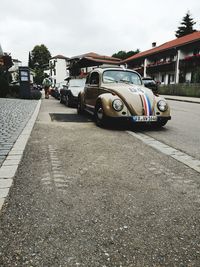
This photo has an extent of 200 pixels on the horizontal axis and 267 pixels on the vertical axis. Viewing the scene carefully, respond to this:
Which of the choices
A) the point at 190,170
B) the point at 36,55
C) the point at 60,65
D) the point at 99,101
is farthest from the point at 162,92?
the point at 36,55

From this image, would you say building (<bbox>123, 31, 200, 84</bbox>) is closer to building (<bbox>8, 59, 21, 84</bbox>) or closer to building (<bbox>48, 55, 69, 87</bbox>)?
building (<bbox>8, 59, 21, 84</bbox>)

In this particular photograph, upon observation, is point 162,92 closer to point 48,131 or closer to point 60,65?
point 48,131

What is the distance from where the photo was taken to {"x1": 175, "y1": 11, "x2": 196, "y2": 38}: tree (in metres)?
62.3

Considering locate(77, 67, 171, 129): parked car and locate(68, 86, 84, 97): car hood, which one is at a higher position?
locate(68, 86, 84, 97): car hood

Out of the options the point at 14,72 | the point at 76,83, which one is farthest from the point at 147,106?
the point at 14,72

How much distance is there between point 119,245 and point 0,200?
1.29 meters

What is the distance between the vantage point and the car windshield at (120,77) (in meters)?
8.12

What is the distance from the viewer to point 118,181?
10.4ft

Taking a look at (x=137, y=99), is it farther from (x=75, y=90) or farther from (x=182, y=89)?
(x=182, y=89)

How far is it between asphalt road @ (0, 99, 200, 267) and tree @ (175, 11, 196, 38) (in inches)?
2584

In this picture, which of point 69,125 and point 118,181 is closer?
point 118,181

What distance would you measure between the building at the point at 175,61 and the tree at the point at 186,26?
16697mm

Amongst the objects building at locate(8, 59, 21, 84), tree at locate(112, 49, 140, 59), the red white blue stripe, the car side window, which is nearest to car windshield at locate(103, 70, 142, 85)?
the car side window

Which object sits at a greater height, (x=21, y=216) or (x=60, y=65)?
(x=60, y=65)
